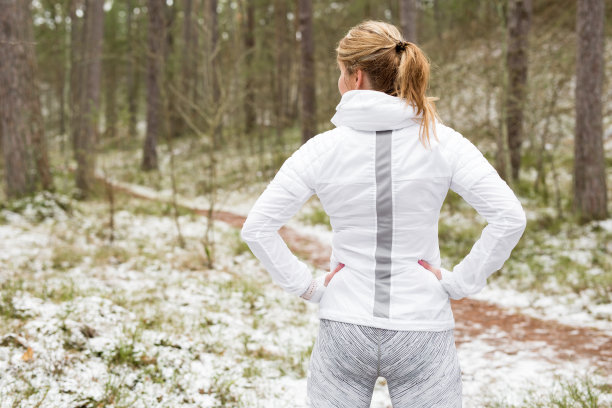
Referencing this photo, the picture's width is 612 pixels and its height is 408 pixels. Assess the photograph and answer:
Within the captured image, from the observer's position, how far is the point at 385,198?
1.71m

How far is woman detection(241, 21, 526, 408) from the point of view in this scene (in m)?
1.70

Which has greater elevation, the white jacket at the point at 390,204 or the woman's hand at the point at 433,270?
the white jacket at the point at 390,204

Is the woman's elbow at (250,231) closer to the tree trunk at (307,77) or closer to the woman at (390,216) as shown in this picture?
the woman at (390,216)

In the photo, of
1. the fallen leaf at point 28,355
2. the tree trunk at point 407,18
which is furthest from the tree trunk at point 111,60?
the fallen leaf at point 28,355

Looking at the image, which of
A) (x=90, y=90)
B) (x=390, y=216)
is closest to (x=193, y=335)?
(x=390, y=216)

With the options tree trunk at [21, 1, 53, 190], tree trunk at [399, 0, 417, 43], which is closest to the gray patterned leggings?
tree trunk at [21, 1, 53, 190]

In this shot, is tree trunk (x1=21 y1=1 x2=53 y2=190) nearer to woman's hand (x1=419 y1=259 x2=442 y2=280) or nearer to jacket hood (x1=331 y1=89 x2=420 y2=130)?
jacket hood (x1=331 y1=89 x2=420 y2=130)

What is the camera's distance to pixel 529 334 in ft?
18.5

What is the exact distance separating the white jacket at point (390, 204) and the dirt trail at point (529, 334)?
3636 mm

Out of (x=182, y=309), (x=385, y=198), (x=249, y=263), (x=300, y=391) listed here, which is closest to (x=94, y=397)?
(x=300, y=391)

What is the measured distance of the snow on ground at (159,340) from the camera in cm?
380

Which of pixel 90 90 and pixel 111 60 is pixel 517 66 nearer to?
pixel 90 90

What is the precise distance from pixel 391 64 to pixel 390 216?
513 millimetres

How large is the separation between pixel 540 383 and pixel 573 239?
5.06 metres
